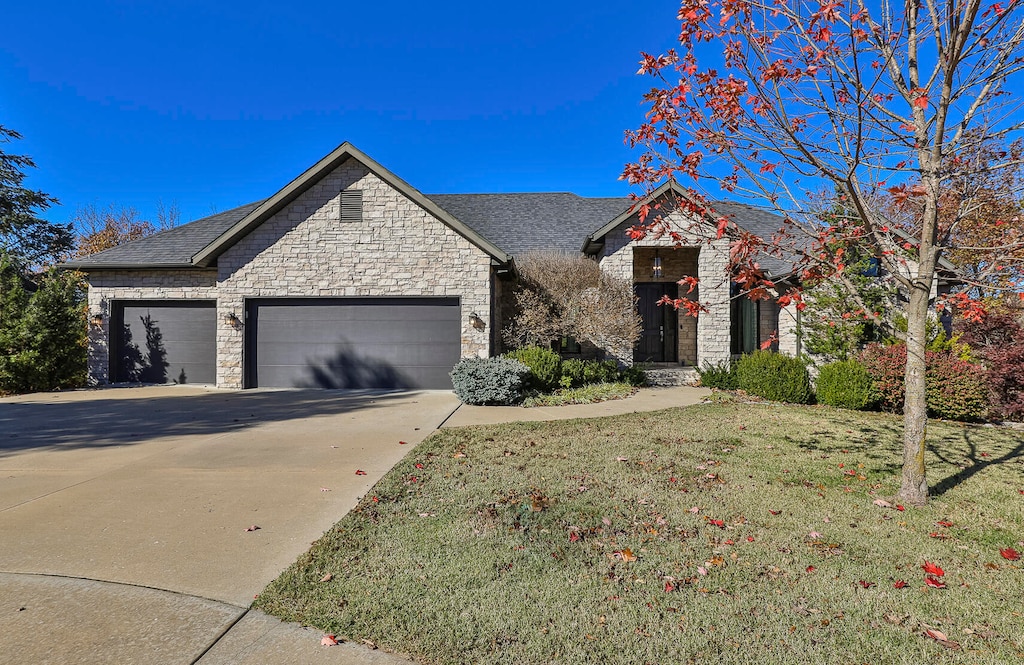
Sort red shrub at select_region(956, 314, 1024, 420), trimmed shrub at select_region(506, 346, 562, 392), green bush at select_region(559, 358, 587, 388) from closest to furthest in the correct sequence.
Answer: red shrub at select_region(956, 314, 1024, 420), trimmed shrub at select_region(506, 346, 562, 392), green bush at select_region(559, 358, 587, 388)

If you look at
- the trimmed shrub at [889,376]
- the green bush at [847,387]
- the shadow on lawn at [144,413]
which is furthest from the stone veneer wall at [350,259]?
the trimmed shrub at [889,376]

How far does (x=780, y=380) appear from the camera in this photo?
1067cm

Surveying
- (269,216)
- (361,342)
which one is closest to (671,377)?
(361,342)

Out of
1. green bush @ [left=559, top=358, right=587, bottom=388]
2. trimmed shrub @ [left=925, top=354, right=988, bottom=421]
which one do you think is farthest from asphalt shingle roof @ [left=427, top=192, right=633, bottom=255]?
trimmed shrub @ [left=925, top=354, right=988, bottom=421]

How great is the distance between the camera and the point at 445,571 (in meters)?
3.23

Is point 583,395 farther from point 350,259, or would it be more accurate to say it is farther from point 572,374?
point 350,259

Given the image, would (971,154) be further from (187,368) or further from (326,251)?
(187,368)

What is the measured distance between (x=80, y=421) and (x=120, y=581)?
707 centimetres

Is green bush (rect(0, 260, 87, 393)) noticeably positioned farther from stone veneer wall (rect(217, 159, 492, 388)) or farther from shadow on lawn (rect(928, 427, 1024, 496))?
shadow on lawn (rect(928, 427, 1024, 496))

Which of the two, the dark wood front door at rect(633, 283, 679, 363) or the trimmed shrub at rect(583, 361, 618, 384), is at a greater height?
the dark wood front door at rect(633, 283, 679, 363)

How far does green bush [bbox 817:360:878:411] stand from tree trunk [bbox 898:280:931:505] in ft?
18.5

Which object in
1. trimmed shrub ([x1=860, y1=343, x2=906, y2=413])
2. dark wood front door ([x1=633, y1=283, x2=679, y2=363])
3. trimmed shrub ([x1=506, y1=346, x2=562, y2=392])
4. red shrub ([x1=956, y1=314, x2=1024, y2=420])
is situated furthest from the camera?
dark wood front door ([x1=633, y1=283, x2=679, y2=363])

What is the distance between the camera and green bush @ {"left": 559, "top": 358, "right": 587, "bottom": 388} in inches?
460

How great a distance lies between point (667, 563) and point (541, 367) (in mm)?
7925
